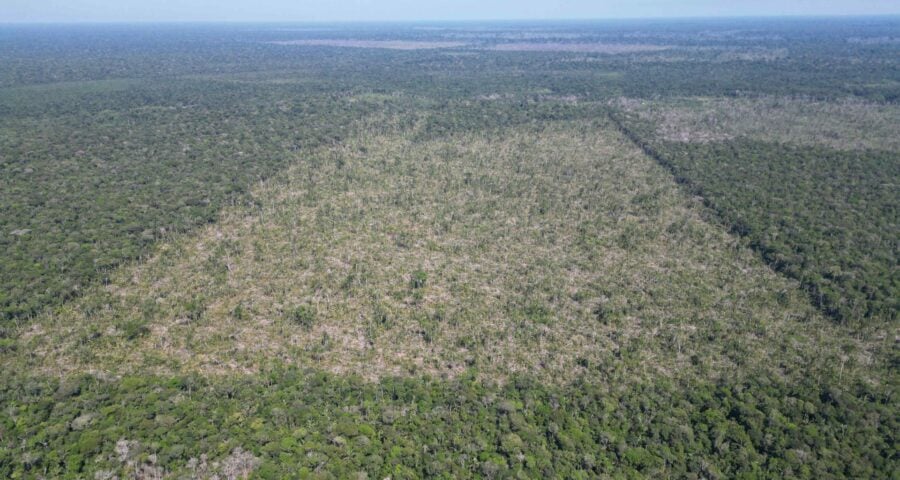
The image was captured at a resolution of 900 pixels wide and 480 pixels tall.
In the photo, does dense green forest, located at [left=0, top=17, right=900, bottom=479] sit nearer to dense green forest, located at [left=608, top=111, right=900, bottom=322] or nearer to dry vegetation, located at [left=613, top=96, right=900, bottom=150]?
dense green forest, located at [left=608, top=111, right=900, bottom=322]

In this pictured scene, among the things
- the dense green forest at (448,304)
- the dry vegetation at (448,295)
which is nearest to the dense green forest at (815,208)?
the dense green forest at (448,304)

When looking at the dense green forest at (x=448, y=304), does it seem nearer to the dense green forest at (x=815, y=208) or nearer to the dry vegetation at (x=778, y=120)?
the dense green forest at (x=815, y=208)

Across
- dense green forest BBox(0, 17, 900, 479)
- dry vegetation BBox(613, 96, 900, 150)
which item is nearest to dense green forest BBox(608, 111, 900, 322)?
dense green forest BBox(0, 17, 900, 479)

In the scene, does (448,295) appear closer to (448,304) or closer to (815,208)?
(448,304)

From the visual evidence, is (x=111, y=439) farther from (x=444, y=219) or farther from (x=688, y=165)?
(x=688, y=165)

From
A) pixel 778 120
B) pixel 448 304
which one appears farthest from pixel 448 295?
A: pixel 778 120
